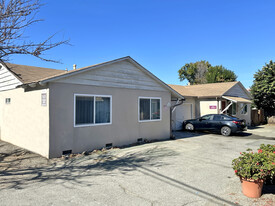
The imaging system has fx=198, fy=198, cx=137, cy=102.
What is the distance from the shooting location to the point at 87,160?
6938mm

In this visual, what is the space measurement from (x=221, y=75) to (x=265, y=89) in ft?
54.1

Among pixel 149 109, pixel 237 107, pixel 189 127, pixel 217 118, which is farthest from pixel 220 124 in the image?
pixel 237 107

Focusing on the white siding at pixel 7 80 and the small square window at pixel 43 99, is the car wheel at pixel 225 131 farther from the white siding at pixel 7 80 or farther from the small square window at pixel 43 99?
the white siding at pixel 7 80

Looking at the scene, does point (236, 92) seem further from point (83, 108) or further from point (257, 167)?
point (257, 167)

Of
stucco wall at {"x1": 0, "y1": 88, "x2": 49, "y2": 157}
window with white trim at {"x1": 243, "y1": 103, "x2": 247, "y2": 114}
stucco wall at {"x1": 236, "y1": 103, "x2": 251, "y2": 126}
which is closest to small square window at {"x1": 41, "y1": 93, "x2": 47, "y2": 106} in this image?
stucco wall at {"x1": 0, "y1": 88, "x2": 49, "y2": 157}

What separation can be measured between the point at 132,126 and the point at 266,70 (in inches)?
699

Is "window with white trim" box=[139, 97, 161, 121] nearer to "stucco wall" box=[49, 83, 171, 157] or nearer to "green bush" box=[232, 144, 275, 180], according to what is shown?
"stucco wall" box=[49, 83, 171, 157]

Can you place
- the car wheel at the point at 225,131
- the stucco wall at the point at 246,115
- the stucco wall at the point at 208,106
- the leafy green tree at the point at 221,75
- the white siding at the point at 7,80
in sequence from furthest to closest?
the leafy green tree at the point at 221,75 → the stucco wall at the point at 246,115 → the stucco wall at the point at 208,106 → the car wheel at the point at 225,131 → the white siding at the point at 7,80

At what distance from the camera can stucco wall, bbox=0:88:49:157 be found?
7.20 meters

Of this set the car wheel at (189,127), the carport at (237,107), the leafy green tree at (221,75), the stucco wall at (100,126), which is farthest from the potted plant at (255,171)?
the leafy green tree at (221,75)

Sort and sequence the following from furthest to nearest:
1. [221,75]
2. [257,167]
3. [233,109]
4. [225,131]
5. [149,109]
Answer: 1. [221,75]
2. [233,109]
3. [225,131]
4. [149,109]
5. [257,167]

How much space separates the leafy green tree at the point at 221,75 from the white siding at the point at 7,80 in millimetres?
33380

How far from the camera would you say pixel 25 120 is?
8.36 meters

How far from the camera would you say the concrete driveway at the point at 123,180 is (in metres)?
4.01
